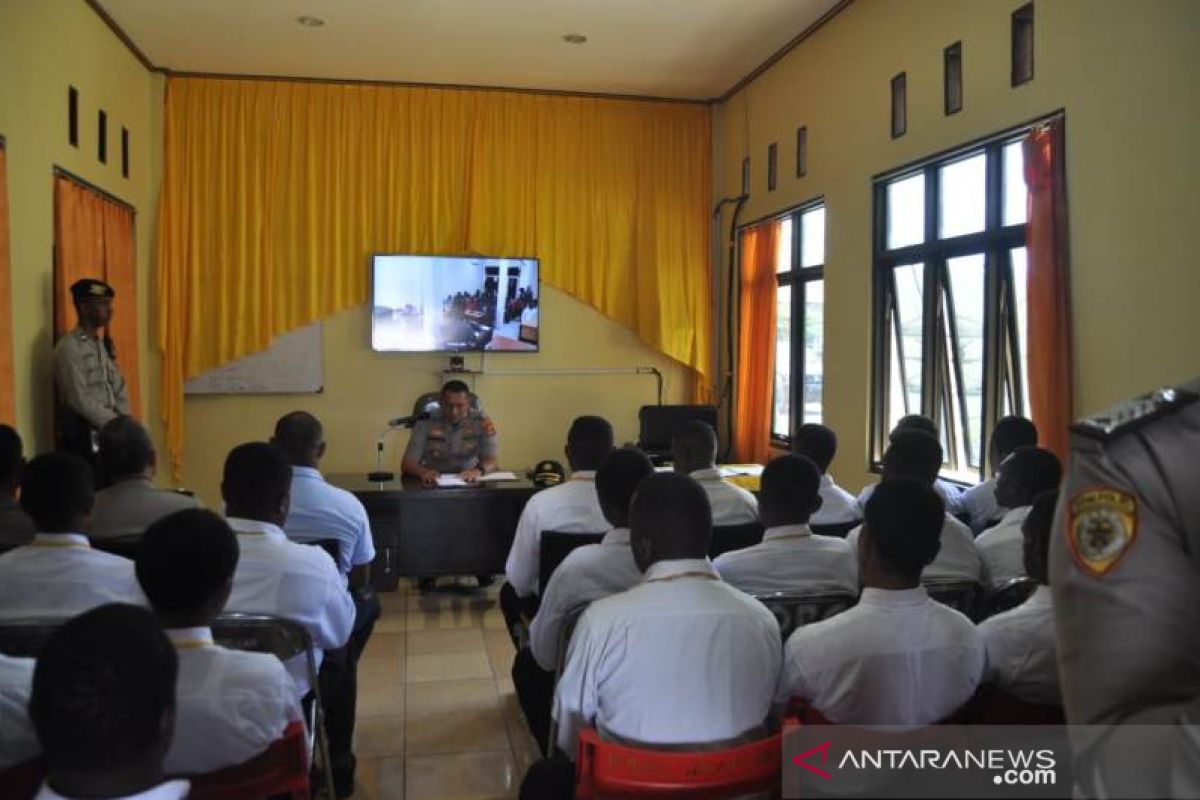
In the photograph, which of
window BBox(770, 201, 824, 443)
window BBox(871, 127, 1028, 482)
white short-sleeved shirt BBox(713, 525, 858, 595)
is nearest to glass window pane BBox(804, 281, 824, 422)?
window BBox(770, 201, 824, 443)

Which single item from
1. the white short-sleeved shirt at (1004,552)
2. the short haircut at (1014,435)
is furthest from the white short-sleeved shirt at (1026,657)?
the short haircut at (1014,435)

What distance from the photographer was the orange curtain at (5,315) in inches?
173

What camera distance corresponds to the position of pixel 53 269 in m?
5.18

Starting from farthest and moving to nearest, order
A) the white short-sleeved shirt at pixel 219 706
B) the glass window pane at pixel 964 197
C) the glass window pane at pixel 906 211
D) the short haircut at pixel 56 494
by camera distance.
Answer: the glass window pane at pixel 906 211 < the glass window pane at pixel 964 197 < the short haircut at pixel 56 494 < the white short-sleeved shirt at pixel 219 706

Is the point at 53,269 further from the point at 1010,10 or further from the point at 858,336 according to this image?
the point at 1010,10

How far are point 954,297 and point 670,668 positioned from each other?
394 cm

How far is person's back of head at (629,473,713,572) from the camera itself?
77.3 inches

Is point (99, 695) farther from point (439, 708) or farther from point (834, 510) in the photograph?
point (834, 510)

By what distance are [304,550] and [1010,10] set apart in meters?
4.00

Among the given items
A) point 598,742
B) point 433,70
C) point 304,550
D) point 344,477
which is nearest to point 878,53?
point 433,70

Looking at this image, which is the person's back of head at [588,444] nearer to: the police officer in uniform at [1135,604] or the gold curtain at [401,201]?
the police officer in uniform at [1135,604]

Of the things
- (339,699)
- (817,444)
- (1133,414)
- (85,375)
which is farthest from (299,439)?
(1133,414)

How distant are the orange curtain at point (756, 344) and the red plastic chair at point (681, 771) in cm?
586

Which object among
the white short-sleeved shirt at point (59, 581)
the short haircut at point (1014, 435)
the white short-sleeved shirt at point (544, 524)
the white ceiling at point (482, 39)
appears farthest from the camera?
the white ceiling at point (482, 39)
